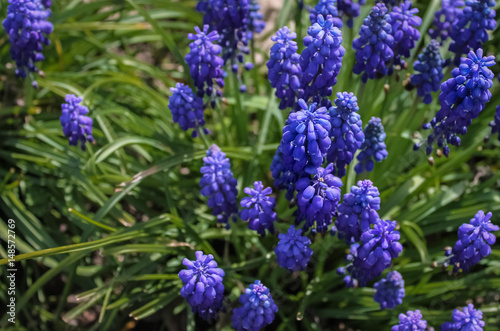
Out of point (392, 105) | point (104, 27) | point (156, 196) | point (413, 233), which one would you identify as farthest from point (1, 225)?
point (392, 105)

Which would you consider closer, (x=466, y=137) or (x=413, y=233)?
(x=413, y=233)

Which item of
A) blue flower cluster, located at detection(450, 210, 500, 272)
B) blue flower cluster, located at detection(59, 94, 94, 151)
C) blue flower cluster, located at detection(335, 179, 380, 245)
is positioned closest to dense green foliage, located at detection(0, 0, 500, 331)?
blue flower cluster, located at detection(59, 94, 94, 151)

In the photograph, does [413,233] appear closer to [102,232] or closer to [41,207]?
[102,232]

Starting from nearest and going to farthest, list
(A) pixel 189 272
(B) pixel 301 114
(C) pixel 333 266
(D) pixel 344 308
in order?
(B) pixel 301 114, (A) pixel 189 272, (D) pixel 344 308, (C) pixel 333 266

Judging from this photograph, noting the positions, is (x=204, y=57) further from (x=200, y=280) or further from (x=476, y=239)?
(x=476, y=239)

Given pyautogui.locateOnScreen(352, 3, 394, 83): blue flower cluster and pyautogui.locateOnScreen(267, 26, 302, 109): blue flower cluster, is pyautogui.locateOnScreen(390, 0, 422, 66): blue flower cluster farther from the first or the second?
pyautogui.locateOnScreen(267, 26, 302, 109): blue flower cluster

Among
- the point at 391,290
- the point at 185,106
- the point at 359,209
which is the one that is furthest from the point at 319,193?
the point at 185,106
